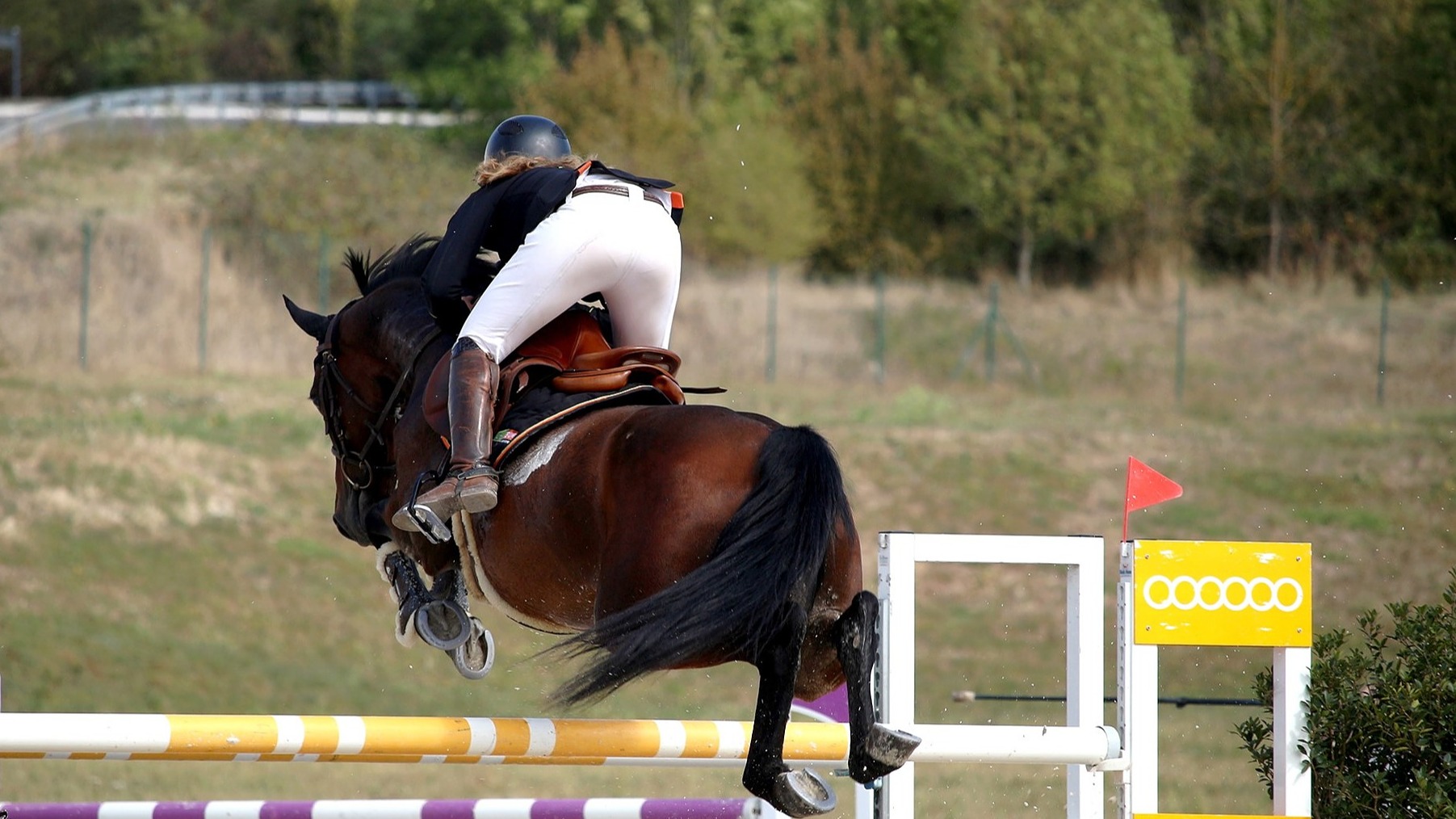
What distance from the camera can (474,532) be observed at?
4113mm

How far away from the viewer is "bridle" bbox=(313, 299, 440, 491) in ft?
16.2

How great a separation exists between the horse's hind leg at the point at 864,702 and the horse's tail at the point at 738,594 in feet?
0.36

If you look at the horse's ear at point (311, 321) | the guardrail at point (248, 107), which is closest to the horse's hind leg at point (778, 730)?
the horse's ear at point (311, 321)

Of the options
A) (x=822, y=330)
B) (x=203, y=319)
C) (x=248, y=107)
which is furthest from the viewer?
(x=248, y=107)

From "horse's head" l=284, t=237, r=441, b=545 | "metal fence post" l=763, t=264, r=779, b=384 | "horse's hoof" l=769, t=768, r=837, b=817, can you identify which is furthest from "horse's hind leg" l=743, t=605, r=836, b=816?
"metal fence post" l=763, t=264, r=779, b=384

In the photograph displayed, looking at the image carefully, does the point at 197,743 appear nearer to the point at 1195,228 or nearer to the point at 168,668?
the point at 168,668

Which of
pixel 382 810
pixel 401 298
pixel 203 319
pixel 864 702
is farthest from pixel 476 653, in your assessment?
pixel 203 319

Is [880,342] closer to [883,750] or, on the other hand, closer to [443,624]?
[443,624]

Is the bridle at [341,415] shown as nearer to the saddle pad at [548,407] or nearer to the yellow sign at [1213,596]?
the saddle pad at [548,407]

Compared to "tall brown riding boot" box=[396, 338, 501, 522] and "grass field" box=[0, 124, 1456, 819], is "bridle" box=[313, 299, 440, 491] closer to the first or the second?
"tall brown riding boot" box=[396, 338, 501, 522]

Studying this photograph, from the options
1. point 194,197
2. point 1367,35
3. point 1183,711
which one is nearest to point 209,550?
point 1183,711

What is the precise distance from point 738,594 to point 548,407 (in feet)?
3.19

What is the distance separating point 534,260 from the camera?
13.6 feet

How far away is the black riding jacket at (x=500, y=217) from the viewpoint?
4254 mm
